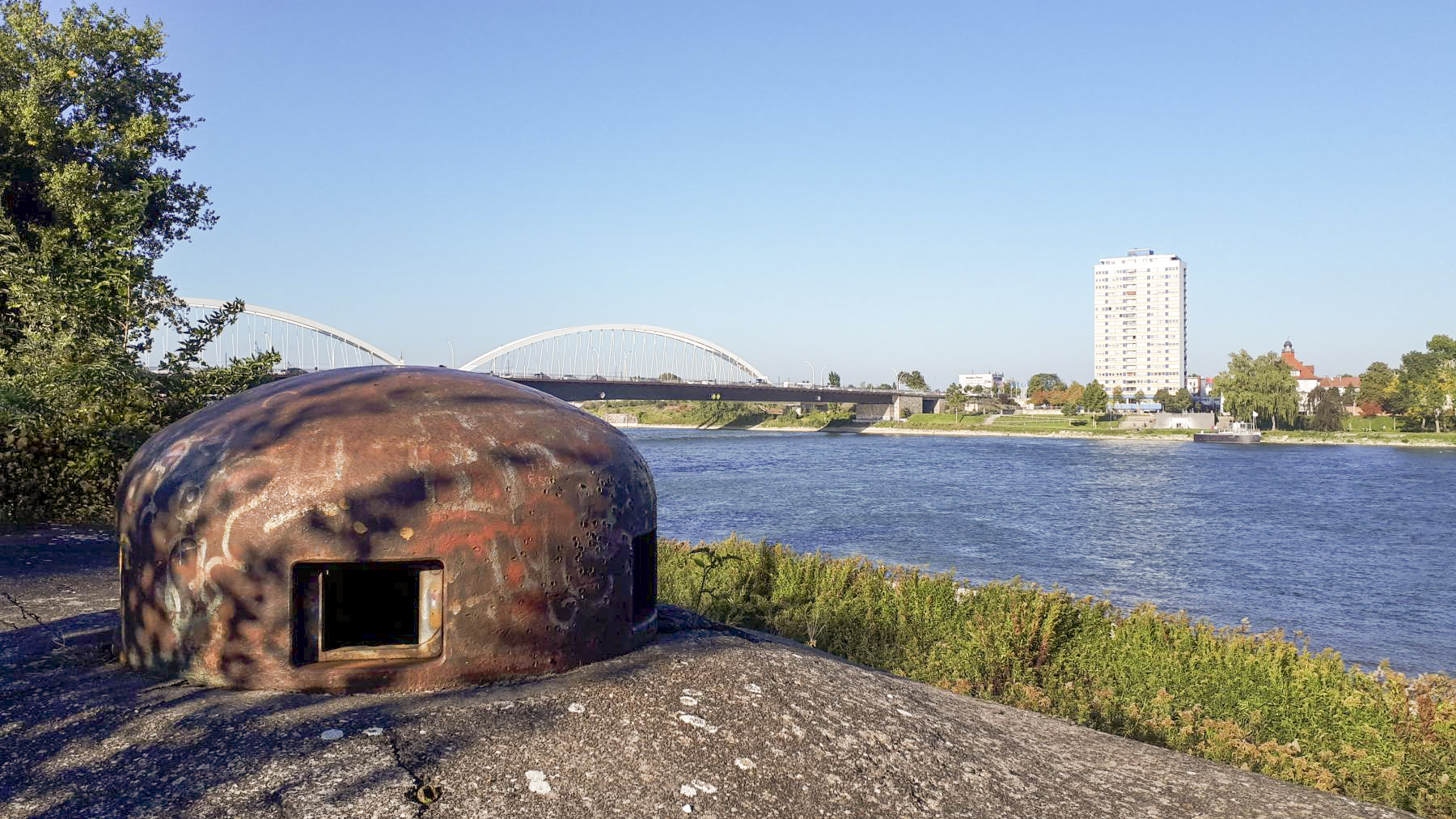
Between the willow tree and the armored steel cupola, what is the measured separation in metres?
107

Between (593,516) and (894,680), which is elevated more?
(593,516)

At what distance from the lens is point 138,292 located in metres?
15.5

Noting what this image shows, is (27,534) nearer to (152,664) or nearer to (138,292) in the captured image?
(138,292)

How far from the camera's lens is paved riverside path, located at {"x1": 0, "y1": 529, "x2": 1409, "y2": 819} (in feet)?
15.6

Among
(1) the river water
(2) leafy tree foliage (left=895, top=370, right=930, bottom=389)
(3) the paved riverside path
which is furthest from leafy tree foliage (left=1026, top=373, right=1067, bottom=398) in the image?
(3) the paved riverside path

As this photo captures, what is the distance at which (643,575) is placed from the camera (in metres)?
7.20

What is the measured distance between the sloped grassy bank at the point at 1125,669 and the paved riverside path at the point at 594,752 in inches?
75.2

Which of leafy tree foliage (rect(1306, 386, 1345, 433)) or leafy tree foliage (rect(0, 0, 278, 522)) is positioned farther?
leafy tree foliage (rect(1306, 386, 1345, 433))

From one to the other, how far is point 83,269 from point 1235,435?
312ft

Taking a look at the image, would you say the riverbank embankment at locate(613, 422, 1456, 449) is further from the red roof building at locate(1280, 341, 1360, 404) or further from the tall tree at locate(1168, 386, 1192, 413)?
the red roof building at locate(1280, 341, 1360, 404)

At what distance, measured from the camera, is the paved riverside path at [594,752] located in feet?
15.6

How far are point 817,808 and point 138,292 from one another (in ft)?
49.3

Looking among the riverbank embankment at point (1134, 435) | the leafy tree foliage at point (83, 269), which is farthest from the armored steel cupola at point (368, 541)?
the riverbank embankment at point (1134, 435)

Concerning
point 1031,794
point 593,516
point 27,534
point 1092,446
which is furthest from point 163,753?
point 1092,446
